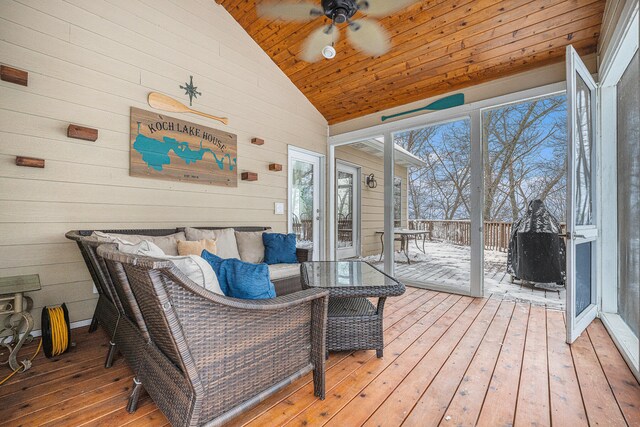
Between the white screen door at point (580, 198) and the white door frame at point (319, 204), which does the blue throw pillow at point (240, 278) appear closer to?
the white screen door at point (580, 198)

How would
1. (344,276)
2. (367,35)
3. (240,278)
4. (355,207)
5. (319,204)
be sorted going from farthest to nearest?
1. (355,207)
2. (319,204)
3. (367,35)
4. (344,276)
5. (240,278)

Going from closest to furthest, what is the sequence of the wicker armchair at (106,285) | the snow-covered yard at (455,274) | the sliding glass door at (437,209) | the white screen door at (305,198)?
the wicker armchair at (106,285) < the snow-covered yard at (455,274) < the sliding glass door at (437,209) < the white screen door at (305,198)

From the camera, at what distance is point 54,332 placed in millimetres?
2104

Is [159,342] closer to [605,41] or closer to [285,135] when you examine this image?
[285,135]

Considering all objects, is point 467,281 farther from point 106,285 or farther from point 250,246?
point 106,285

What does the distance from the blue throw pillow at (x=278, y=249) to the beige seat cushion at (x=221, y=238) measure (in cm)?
36

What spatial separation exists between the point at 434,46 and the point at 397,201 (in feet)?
7.07

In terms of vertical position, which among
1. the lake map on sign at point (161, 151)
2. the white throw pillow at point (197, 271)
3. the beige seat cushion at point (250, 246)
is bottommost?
the beige seat cushion at point (250, 246)

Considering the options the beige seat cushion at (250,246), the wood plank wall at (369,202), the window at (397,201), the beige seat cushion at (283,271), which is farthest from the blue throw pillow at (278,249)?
the wood plank wall at (369,202)

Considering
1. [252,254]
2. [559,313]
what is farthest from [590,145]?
[252,254]

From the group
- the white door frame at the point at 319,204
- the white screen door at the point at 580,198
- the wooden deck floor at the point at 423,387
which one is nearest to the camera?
the wooden deck floor at the point at 423,387

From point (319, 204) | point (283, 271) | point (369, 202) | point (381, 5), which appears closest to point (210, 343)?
point (283, 271)

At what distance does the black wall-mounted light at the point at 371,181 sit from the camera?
6908mm

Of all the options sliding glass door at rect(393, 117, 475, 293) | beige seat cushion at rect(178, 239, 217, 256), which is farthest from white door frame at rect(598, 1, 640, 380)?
beige seat cushion at rect(178, 239, 217, 256)
